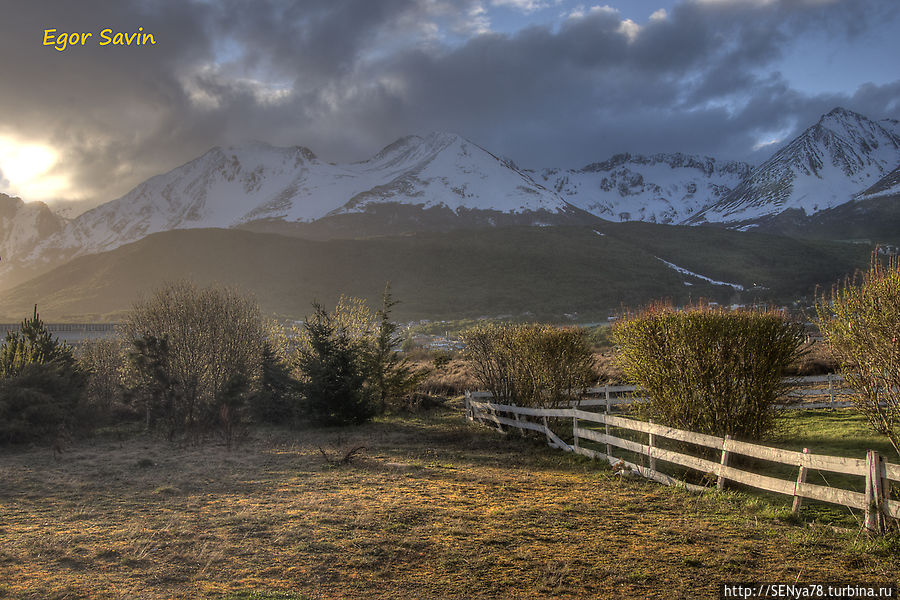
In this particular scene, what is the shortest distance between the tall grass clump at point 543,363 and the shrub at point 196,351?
951 cm

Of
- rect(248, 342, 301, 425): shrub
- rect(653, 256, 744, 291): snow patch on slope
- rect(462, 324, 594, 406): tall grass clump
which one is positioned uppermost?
rect(653, 256, 744, 291): snow patch on slope

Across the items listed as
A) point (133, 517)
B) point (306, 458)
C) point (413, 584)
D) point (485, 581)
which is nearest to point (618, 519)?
point (485, 581)

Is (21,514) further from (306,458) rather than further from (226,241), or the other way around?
(226,241)

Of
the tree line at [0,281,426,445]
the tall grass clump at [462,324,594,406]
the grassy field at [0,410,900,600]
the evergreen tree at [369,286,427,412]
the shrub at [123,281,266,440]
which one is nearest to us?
the grassy field at [0,410,900,600]

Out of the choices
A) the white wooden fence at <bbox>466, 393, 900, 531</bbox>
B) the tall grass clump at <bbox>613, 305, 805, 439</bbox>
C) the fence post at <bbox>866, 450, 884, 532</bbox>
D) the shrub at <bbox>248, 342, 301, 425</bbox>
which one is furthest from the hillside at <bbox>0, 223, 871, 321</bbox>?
the fence post at <bbox>866, 450, 884, 532</bbox>

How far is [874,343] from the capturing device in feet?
22.6

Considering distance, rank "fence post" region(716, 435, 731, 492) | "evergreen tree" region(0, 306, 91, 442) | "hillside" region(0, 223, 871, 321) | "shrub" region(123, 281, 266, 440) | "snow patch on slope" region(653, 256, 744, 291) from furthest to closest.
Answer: "snow patch on slope" region(653, 256, 744, 291) < "hillside" region(0, 223, 871, 321) < "shrub" region(123, 281, 266, 440) < "evergreen tree" region(0, 306, 91, 442) < "fence post" region(716, 435, 731, 492)

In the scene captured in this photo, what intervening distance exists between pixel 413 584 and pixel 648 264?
11600cm

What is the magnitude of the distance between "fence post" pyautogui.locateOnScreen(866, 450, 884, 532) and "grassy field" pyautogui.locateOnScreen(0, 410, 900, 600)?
22 centimetres

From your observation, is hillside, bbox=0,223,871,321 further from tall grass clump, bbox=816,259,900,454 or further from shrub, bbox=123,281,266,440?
tall grass clump, bbox=816,259,900,454

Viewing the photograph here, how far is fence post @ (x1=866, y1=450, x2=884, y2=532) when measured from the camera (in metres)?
5.77

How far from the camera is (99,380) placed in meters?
24.1

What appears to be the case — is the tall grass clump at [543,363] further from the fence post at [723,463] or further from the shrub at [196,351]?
the shrub at [196,351]

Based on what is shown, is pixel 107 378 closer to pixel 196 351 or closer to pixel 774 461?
pixel 196 351
